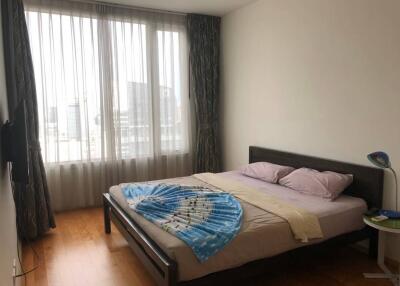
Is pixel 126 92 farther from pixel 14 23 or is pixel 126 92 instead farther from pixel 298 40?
pixel 298 40

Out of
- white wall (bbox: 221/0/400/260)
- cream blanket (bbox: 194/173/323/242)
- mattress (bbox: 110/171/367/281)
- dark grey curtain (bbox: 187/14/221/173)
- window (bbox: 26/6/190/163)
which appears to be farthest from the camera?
dark grey curtain (bbox: 187/14/221/173)

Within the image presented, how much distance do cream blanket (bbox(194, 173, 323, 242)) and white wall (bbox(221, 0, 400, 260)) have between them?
820 millimetres

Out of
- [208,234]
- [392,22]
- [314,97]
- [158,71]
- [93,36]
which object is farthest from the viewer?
[158,71]

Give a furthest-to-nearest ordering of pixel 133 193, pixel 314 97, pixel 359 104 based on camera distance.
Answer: pixel 314 97
pixel 133 193
pixel 359 104

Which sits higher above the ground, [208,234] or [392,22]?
[392,22]

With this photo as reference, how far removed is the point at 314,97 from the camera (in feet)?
10.9

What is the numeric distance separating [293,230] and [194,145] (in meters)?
2.71

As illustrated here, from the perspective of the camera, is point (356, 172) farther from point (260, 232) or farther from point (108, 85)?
point (108, 85)

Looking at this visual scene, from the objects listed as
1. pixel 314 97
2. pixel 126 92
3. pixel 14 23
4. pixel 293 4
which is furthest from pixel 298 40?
pixel 14 23

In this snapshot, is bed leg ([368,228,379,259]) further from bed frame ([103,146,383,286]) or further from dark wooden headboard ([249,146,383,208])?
dark wooden headboard ([249,146,383,208])

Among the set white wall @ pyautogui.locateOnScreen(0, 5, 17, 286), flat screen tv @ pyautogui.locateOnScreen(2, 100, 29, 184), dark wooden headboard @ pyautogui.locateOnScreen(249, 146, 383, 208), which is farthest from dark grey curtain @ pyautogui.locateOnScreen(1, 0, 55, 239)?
dark wooden headboard @ pyautogui.locateOnScreen(249, 146, 383, 208)

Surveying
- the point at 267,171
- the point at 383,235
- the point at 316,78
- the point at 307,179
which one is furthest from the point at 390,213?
the point at 316,78

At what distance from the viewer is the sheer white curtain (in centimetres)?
387

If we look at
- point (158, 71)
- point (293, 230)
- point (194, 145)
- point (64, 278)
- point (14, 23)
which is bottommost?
point (64, 278)
